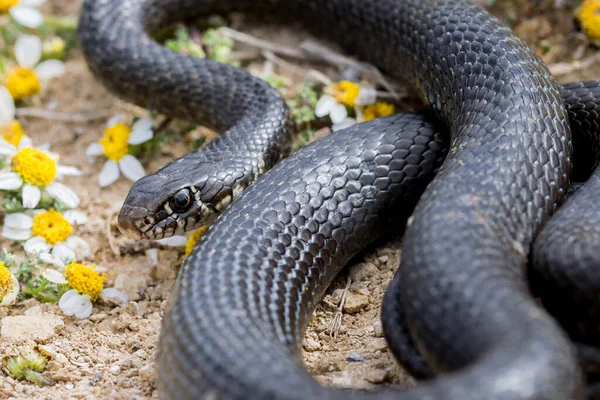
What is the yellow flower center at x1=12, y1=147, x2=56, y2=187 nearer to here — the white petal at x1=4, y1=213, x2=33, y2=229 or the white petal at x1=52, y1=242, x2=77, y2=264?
the white petal at x1=4, y1=213, x2=33, y2=229

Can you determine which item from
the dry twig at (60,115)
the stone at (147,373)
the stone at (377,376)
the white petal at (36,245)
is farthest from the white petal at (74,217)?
the stone at (377,376)

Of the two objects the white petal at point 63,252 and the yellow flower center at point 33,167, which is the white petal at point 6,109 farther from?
the white petal at point 63,252

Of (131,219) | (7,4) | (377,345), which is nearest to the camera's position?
(377,345)

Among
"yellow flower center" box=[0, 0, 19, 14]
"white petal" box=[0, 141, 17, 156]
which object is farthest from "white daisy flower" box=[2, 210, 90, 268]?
"yellow flower center" box=[0, 0, 19, 14]

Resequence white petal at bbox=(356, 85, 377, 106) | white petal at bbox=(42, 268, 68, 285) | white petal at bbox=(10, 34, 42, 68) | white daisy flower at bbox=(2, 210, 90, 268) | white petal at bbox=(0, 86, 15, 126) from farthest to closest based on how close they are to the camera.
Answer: white petal at bbox=(10, 34, 42, 68) → white petal at bbox=(0, 86, 15, 126) → white petal at bbox=(356, 85, 377, 106) → white daisy flower at bbox=(2, 210, 90, 268) → white petal at bbox=(42, 268, 68, 285)

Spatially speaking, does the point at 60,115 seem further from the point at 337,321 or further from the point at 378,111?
the point at 337,321

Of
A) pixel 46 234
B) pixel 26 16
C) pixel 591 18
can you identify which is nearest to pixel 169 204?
pixel 46 234
